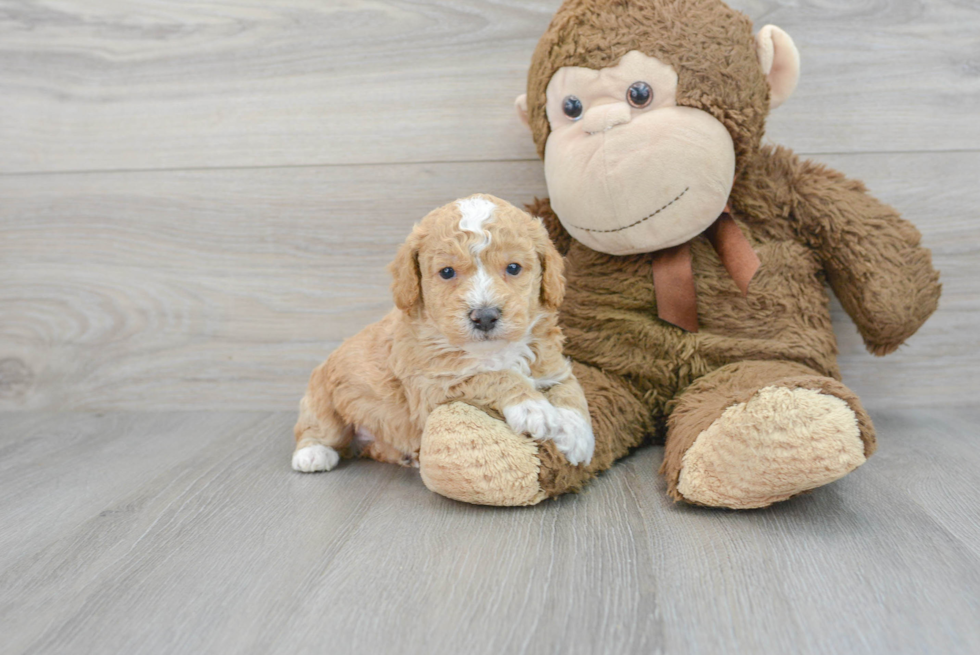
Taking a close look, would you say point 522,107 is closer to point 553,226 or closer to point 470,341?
point 553,226

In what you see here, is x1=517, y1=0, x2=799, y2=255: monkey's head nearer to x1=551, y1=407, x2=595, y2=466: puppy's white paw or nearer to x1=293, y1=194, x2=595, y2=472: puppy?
x1=293, y1=194, x2=595, y2=472: puppy

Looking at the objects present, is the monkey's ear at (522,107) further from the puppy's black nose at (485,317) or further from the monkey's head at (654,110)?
the puppy's black nose at (485,317)

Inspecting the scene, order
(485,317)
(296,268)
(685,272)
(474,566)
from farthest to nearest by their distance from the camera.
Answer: (296,268), (685,272), (485,317), (474,566)

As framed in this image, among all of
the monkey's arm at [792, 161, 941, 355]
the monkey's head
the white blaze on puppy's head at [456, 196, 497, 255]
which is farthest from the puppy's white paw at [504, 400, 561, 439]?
the monkey's arm at [792, 161, 941, 355]

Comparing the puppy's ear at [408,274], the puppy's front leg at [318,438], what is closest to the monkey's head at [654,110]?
the puppy's ear at [408,274]

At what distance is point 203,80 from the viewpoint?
4.81ft

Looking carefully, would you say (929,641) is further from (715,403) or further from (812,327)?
(812,327)

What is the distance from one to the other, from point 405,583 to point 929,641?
501mm

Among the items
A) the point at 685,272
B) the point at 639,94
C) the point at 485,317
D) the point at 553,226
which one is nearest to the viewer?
the point at 485,317

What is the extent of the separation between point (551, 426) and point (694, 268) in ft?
1.38

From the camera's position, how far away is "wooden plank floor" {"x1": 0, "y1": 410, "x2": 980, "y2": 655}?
2.23 feet

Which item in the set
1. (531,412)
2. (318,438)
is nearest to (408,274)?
(531,412)

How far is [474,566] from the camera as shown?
81 centimetres

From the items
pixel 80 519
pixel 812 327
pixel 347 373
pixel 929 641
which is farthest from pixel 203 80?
pixel 929 641
